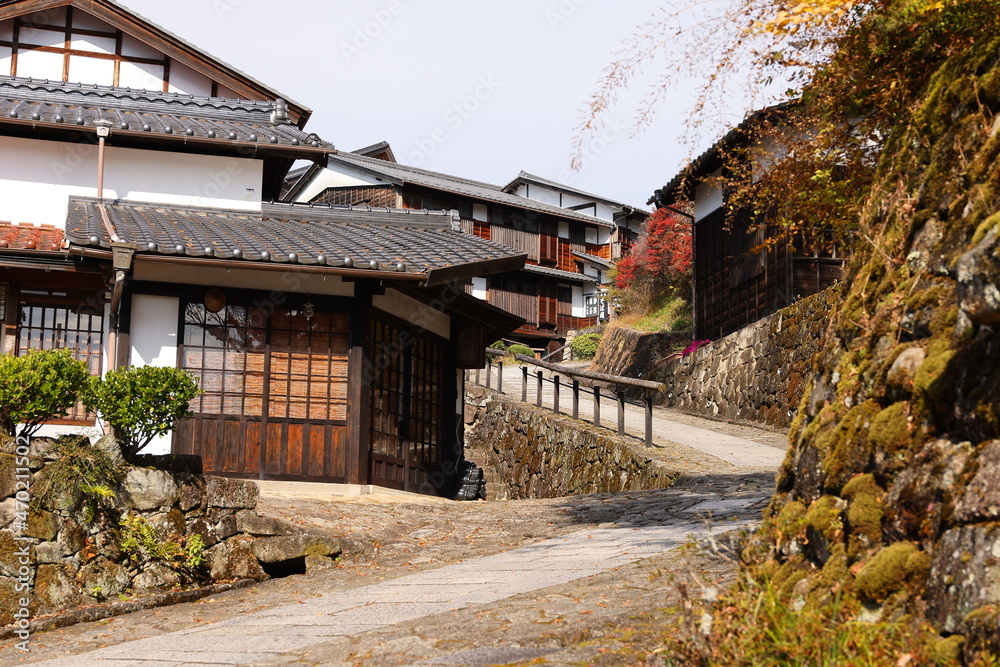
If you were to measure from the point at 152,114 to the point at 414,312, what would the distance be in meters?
6.34

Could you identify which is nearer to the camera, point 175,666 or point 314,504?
point 175,666

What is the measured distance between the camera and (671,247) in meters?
34.9

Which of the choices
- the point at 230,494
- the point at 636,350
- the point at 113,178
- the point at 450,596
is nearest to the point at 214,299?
the point at 113,178

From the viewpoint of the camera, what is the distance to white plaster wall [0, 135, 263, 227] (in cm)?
1488

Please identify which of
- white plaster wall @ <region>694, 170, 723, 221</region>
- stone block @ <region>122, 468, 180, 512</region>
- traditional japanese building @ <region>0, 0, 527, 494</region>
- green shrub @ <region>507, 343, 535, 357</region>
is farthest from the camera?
green shrub @ <region>507, 343, 535, 357</region>

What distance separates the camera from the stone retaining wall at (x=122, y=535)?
808 cm

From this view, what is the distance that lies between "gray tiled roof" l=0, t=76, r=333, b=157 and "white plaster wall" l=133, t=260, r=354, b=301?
3.06 meters

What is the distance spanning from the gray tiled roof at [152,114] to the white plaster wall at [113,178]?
494mm

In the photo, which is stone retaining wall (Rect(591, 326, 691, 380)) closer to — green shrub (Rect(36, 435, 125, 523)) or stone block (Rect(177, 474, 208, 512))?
stone block (Rect(177, 474, 208, 512))

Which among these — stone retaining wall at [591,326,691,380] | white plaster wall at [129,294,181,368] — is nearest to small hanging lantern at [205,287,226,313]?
white plaster wall at [129,294,181,368]

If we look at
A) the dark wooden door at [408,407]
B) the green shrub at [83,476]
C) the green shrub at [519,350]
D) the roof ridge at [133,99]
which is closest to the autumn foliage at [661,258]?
the green shrub at [519,350]

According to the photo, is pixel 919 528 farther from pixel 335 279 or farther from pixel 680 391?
pixel 680 391

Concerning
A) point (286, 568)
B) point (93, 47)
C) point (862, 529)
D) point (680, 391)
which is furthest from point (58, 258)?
point (680, 391)

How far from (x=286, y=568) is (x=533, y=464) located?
37.9 ft
